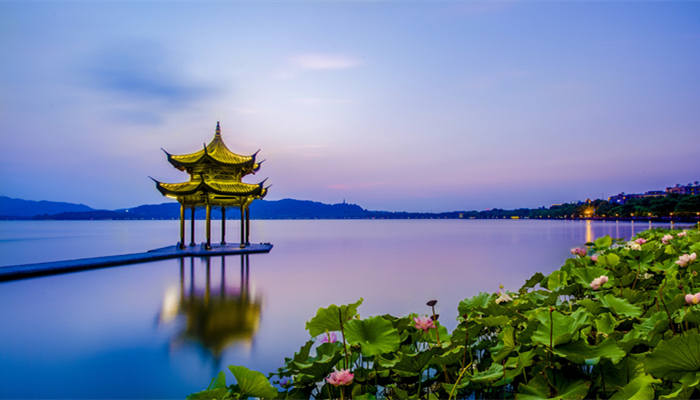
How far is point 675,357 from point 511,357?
15.1 inches

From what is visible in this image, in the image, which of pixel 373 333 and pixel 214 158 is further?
pixel 214 158

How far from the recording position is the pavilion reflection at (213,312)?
4301 mm

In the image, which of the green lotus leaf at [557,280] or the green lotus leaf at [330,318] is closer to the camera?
the green lotus leaf at [330,318]

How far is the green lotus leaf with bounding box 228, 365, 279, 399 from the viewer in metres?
0.90

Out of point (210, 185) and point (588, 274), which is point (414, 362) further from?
point (210, 185)

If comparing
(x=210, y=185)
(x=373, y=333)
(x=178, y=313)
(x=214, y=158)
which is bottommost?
(x=178, y=313)

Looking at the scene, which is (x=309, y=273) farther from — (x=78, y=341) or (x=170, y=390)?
(x=170, y=390)

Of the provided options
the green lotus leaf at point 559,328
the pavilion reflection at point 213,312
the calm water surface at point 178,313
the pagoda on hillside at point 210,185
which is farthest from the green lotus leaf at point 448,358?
the pagoda on hillside at point 210,185

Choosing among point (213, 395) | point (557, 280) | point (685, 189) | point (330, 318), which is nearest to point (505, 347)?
point (330, 318)

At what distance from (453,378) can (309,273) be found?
32.2 feet

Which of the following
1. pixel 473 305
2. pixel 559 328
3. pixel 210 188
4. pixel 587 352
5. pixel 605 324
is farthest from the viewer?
pixel 210 188

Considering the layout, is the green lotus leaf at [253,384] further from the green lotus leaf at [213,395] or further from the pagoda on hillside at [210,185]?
the pagoda on hillside at [210,185]

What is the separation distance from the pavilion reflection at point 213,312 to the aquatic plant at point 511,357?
3004 millimetres

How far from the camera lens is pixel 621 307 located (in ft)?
4.12
